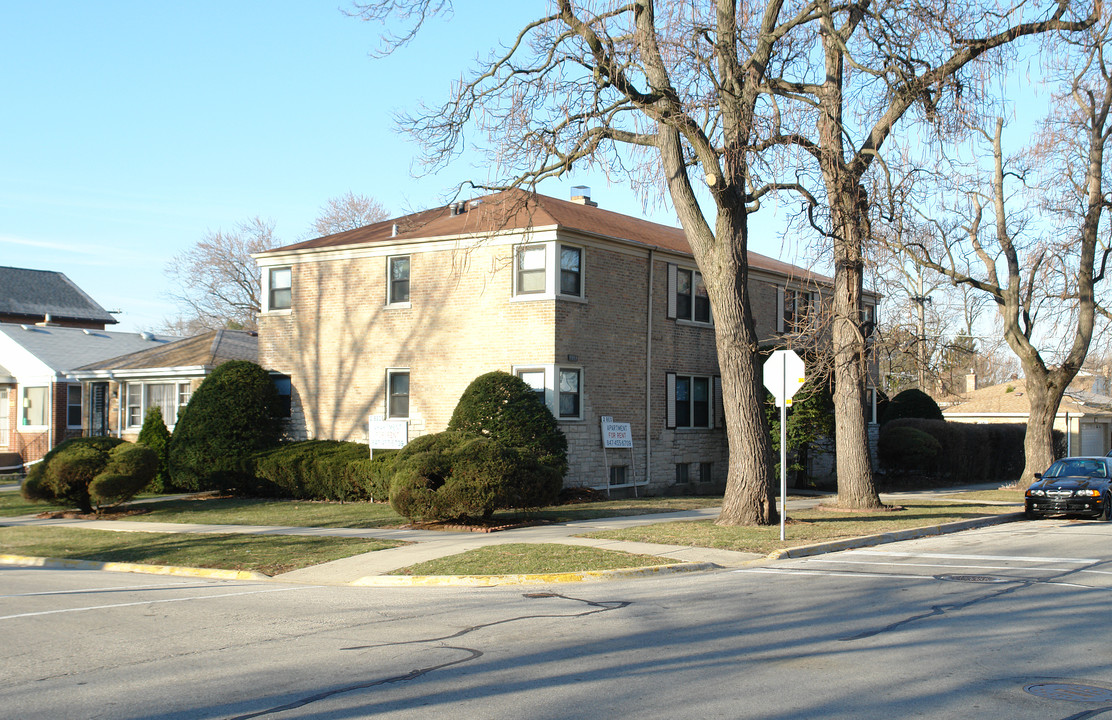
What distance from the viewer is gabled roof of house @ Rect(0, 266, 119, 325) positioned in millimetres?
56938

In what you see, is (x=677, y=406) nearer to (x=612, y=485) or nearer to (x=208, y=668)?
(x=612, y=485)

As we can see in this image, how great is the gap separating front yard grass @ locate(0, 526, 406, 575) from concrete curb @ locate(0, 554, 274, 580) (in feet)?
0.45

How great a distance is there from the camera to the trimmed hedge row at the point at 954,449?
32125mm

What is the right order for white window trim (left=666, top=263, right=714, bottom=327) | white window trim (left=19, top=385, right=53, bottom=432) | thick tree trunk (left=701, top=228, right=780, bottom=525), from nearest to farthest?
thick tree trunk (left=701, top=228, right=780, bottom=525), white window trim (left=666, top=263, right=714, bottom=327), white window trim (left=19, top=385, right=53, bottom=432)

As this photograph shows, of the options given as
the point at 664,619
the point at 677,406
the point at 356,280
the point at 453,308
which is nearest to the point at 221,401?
the point at 356,280

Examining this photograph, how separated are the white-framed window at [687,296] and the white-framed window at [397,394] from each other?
24.3ft

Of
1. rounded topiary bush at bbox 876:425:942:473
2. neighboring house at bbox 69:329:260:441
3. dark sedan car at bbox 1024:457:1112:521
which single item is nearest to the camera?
dark sedan car at bbox 1024:457:1112:521

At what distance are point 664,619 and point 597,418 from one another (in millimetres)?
14961

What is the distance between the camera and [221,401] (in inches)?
1035

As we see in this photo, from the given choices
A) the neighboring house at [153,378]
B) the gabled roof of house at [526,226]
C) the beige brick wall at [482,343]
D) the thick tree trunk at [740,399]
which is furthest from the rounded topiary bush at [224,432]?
the thick tree trunk at [740,399]

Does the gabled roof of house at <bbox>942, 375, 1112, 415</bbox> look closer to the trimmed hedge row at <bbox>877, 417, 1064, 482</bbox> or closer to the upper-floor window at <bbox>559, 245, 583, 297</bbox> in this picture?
the trimmed hedge row at <bbox>877, 417, 1064, 482</bbox>

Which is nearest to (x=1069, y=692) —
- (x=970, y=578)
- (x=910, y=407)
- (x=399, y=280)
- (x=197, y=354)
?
(x=970, y=578)

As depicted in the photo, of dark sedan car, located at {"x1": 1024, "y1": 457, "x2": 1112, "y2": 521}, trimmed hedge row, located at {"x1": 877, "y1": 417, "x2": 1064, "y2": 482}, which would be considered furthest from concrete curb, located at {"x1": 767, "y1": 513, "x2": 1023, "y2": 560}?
trimmed hedge row, located at {"x1": 877, "y1": 417, "x2": 1064, "y2": 482}

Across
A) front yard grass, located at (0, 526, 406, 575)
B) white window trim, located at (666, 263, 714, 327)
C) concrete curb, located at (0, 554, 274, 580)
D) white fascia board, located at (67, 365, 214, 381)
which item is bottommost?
concrete curb, located at (0, 554, 274, 580)
